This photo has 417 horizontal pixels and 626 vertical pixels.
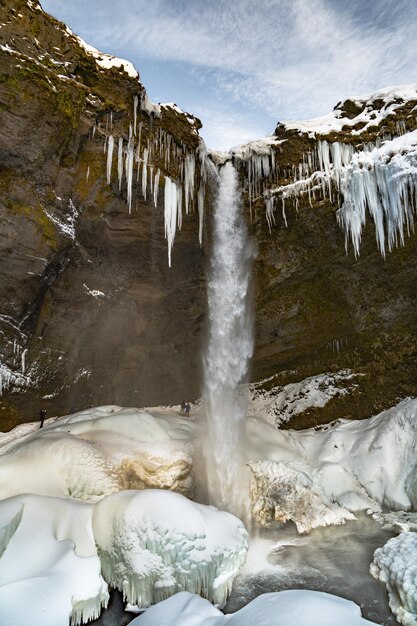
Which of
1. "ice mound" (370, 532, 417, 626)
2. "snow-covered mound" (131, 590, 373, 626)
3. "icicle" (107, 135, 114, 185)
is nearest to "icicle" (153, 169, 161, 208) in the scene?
"icicle" (107, 135, 114, 185)

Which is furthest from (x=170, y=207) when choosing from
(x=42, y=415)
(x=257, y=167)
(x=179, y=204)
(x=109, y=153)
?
(x=42, y=415)

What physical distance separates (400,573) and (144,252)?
1062cm

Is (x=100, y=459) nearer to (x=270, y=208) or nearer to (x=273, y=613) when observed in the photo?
(x=273, y=613)

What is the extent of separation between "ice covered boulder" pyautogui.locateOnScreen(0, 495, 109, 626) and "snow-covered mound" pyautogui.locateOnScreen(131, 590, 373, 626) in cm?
86

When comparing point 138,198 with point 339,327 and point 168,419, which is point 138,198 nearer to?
point 168,419

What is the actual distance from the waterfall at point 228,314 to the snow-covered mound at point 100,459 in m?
3.54

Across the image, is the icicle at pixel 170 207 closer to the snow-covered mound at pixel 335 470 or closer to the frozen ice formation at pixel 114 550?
the snow-covered mound at pixel 335 470

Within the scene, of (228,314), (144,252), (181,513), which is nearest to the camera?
(181,513)

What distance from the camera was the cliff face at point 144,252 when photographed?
10594 mm

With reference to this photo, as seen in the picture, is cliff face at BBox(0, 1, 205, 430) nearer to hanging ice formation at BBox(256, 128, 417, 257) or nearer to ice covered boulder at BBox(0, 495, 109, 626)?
hanging ice formation at BBox(256, 128, 417, 257)

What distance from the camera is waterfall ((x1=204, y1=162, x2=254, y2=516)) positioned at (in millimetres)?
14648

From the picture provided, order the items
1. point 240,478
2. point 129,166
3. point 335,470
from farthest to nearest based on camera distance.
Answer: point 335,470
point 129,166
point 240,478

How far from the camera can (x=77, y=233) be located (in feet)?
38.9

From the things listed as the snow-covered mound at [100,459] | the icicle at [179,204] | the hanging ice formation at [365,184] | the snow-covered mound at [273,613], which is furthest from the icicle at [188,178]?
the snow-covered mound at [273,613]
